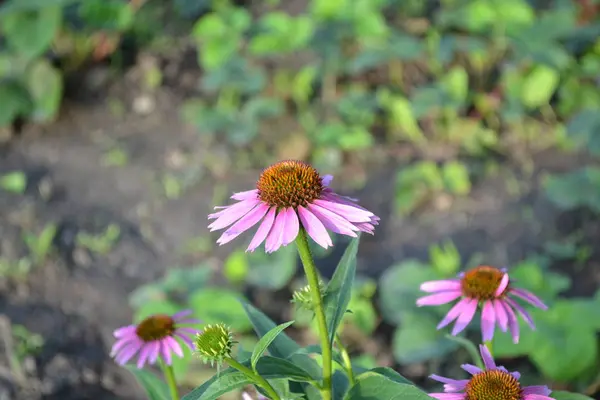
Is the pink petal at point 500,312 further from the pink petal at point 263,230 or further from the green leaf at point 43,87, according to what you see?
the green leaf at point 43,87

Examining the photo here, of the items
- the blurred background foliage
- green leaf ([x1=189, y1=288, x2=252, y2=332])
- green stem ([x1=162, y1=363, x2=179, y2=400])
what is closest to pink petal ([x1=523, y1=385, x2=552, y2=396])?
green stem ([x1=162, y1=363, x2=179, y2=400])

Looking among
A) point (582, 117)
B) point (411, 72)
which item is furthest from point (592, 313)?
point (411, 72)

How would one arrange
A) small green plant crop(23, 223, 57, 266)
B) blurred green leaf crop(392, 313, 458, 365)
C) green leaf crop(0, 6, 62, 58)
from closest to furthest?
blurred green leaf crop(392, 313, 458, 365), small green plant crop(23, 223, 57, 266), green leaf crop(0, 6, 62, 58)

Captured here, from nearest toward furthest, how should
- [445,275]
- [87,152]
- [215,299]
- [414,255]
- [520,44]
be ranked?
1. [215,299]
2. [445,275]
3. [414,255]
4. [520,44]
5. [87,152]

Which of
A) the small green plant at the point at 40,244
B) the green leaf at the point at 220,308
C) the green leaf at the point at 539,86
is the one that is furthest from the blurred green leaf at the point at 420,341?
the green leaf at the point at 539,86

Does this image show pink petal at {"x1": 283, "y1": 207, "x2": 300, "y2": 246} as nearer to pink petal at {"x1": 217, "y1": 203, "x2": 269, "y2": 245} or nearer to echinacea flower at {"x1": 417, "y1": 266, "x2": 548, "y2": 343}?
pink petal at {"x1": 217, "y1": 203, "x2": 269, "y2": 245}

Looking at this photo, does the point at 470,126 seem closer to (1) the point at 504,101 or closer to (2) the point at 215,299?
(1) the point at 504,101

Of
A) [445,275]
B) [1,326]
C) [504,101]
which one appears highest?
[504,101]
